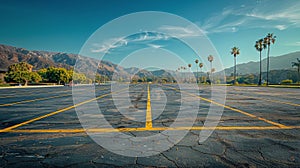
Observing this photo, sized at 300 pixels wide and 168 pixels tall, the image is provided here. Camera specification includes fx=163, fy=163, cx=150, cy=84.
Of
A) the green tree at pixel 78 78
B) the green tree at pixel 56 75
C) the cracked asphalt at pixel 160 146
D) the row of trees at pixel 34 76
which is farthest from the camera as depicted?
the green tree at pixel 78 78

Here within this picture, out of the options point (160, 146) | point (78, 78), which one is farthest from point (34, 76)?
point (160, 146)

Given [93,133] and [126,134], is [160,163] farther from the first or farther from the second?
[93,133]

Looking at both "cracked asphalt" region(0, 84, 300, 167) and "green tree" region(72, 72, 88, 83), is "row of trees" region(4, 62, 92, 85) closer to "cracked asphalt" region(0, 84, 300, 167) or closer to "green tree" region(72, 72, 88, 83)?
"green tree" region(72, 72, 88, 83)

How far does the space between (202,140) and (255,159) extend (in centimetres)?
109

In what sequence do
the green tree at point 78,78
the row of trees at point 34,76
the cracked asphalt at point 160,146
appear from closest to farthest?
the cracked asphalt at point 160,146, the row of trees at point 34,76, the green tree at point 78,78

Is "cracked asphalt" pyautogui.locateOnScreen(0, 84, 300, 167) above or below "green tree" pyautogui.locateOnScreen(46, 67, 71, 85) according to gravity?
below

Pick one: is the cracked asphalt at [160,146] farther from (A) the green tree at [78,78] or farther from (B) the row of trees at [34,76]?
(A) the green tree at [78,78]

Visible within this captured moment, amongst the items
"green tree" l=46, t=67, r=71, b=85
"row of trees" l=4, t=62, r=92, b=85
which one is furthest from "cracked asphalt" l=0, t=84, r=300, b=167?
"green tree" l=46, t=67, r=71, b=85

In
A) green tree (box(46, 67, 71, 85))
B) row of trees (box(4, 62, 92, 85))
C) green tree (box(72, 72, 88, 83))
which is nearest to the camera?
row of trees (box(4, 62, 92, 85))

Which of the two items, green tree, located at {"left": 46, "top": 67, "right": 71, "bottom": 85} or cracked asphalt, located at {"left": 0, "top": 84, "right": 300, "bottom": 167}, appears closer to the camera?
cracked asphalt, located at {"left": 0, "top": 84, "right": 300, "bottom": 167}

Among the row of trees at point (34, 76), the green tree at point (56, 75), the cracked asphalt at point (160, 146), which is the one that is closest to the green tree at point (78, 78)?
the row of trees at point (34, 76)

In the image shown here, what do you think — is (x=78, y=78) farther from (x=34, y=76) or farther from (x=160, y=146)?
(x=160, y=146)

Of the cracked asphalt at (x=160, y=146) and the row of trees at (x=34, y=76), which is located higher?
the row of trees at (x=34, y=76)

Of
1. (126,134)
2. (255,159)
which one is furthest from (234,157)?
(126,134)
